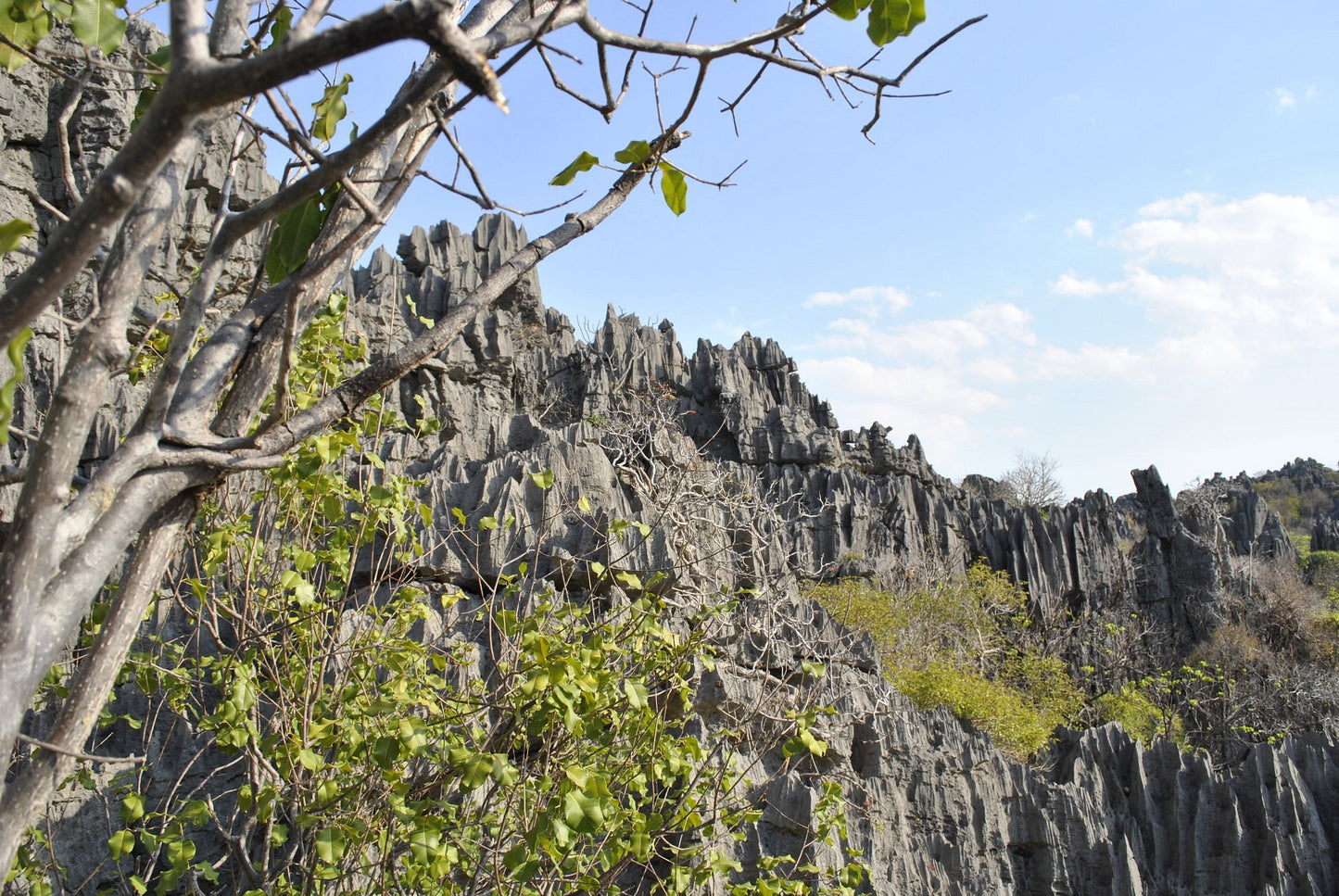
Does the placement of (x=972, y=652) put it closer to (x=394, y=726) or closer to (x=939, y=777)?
→ (x=939, y=777)

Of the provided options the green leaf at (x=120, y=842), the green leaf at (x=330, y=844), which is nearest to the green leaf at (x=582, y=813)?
the green leaf at (x=330, y=844)

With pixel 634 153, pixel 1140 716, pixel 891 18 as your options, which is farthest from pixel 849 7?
pixel 1140 716

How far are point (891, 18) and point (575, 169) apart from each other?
747 mm

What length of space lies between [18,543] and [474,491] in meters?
6.48

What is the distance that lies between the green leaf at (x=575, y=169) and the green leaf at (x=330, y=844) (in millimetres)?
1903

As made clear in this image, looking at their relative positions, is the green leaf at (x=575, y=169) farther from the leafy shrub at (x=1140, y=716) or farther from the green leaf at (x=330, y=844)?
the leafy shrub at (x=1140, y=716)

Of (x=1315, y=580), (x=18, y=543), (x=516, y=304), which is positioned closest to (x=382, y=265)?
(x=516, y=304)

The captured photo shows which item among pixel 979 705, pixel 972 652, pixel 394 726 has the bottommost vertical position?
pixel 979 705

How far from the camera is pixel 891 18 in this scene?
1.80 meters

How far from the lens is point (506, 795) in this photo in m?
3.17

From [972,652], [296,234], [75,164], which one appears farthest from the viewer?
[972,652]

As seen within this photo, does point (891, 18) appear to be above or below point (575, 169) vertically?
above

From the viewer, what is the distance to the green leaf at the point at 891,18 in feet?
5.90

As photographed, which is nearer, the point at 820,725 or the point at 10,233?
the point at 10,233
